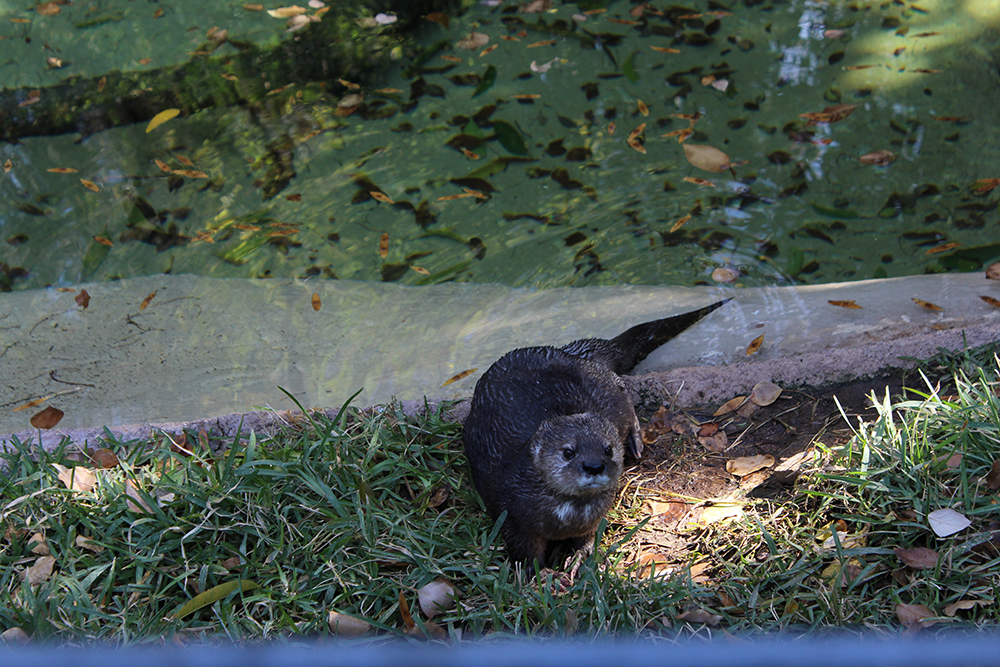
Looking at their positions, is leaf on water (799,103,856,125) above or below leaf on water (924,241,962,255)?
above

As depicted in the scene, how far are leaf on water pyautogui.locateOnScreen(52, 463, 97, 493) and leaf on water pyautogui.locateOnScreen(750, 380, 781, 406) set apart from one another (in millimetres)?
2718

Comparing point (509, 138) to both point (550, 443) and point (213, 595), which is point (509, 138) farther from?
point (213, 595)

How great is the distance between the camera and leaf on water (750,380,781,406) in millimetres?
3074

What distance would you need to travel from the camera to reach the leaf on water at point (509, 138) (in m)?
5.20

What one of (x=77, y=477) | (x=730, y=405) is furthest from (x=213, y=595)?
(x=730, y=405)

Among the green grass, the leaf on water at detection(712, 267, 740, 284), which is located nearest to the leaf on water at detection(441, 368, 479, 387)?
the green grass

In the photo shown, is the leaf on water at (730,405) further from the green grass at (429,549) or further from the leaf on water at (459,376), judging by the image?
the leaf on water at (459,376)

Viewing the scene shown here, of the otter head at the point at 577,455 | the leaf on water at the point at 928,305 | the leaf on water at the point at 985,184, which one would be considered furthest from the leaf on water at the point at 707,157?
the otter head at the point at 577,455

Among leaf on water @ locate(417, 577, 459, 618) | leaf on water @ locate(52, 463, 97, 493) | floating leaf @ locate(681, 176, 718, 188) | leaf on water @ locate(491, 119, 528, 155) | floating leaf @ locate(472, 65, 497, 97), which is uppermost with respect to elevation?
floating leaf @ locate(472, 65, 497, 97)

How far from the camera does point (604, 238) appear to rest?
14.9 ft

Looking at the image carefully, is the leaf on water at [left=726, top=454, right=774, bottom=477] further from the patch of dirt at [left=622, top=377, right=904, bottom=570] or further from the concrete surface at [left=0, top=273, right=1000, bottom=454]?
the concrete surface at [left=0, top=273, right=1000, bottom=454]

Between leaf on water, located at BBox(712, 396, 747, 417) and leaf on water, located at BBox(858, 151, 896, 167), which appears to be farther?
leaf on water, located at BBox(858, 151, 896, 167)

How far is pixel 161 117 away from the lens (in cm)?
568

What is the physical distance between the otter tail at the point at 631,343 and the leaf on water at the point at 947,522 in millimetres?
1456
